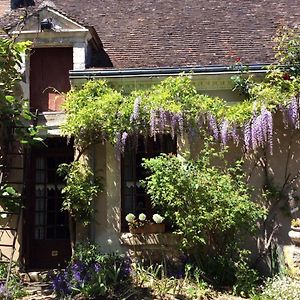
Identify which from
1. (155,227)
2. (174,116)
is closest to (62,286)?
(155,227)

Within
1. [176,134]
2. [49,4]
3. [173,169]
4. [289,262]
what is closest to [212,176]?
[173,169]

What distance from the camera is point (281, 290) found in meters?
6.98

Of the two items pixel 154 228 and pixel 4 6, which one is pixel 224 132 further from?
pixel 4 6

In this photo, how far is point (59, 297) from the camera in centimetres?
712

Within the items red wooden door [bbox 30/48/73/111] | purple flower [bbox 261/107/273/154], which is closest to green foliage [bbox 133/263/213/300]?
purple flower [bbox 261/107/273/154]

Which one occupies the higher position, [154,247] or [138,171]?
[138,171]

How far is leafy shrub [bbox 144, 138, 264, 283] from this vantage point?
24.6 ft

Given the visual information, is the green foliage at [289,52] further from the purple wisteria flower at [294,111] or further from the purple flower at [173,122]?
the purple flower at [173,122]

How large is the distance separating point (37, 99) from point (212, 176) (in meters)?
3.59

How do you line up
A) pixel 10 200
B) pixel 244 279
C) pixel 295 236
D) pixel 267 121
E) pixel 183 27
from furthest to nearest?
1. pixel 183 27
2. pixel 267 121
3. pixel 295 236
4. pixel 244 279
5. pixel 10 200

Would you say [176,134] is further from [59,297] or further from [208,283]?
[59,297]

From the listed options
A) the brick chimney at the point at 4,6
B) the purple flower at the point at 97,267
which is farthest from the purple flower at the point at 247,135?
the brick chimney at the point at 4,6

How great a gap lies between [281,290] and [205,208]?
5.23 feet

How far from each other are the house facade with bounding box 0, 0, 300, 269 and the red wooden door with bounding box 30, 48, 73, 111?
0.02 metres
